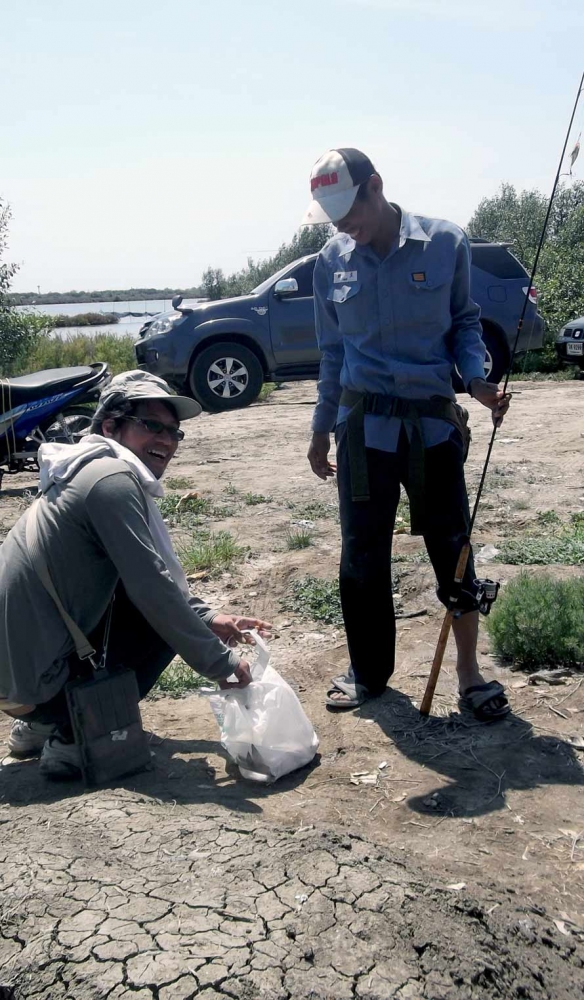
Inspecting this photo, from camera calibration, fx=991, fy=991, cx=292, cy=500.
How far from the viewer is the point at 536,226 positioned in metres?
28.0

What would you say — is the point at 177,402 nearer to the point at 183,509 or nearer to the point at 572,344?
the point at 183,509

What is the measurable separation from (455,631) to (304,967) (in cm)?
197

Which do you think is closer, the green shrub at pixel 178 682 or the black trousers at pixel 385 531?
the black trousers at pixel 385 531

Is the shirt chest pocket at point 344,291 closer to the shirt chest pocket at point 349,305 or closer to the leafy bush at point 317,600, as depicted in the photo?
the shirt chest pocket at point 349,305

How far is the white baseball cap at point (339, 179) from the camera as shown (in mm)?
3518

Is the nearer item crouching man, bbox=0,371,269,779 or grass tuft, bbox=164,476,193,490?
crouching man, bbox=0,371,269,779

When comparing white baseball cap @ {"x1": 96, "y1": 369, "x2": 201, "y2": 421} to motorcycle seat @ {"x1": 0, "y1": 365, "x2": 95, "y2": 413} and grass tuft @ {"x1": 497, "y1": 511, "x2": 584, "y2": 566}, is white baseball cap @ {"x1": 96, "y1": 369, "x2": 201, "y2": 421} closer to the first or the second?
grass tuft @ {"x1": 497, "y1": 511, "x2": 584, "y2": 566}

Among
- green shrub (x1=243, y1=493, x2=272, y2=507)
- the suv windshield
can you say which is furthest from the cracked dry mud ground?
the suv windshield

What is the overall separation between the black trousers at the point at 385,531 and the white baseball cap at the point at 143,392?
0.71m

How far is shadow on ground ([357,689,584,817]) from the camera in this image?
3336mm

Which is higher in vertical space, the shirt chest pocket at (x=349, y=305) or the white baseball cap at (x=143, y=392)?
the shirt chest pocket at (x=349, y=305)

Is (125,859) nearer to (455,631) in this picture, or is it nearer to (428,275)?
(455,631)

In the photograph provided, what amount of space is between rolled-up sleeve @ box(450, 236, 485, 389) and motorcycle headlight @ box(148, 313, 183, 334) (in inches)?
354

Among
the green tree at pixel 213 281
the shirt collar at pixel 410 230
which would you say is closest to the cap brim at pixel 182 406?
the shirt collar at pixel 410 230
